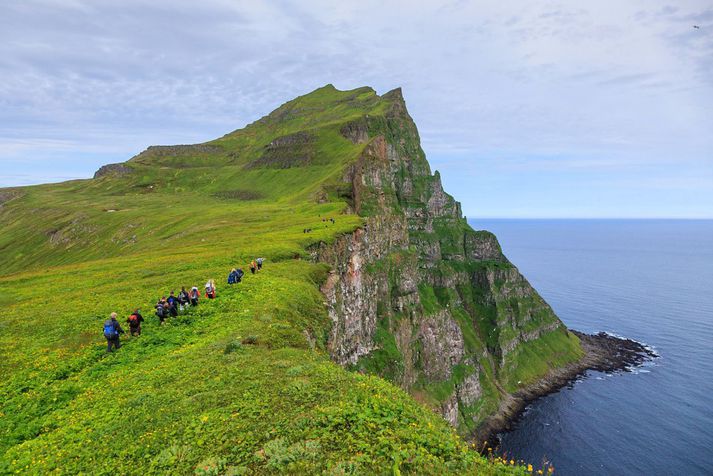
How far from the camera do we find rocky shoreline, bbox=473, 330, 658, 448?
12288 centimetres

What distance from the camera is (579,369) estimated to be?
159 meters

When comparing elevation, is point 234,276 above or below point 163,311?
above

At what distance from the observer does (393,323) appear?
106625 millimetres

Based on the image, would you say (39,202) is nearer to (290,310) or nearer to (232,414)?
(290,310)

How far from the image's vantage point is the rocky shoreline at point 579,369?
123 meters

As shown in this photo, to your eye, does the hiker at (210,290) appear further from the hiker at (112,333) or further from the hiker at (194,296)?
the hiker at (112,333)

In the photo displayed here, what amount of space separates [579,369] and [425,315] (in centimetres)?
7919

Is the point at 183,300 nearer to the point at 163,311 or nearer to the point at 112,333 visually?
the point at 163,311

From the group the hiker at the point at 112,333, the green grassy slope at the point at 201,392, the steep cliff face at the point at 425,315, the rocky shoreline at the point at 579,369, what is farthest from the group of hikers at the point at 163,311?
the rocky shoreline at the point at 579,369

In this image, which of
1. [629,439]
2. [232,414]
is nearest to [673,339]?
[629,439]

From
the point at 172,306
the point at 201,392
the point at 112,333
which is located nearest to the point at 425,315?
the point at 172,306

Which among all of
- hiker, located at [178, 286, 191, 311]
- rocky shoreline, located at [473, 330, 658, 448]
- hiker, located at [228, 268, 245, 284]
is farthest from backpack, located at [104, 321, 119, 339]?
rocky shoreline, located at [473, 330, 658, 448]

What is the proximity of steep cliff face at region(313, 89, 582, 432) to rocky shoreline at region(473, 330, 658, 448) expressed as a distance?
3.73 meters

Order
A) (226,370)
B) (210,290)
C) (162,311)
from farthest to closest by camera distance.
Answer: (210,290)
(162,311)
(226,370)
